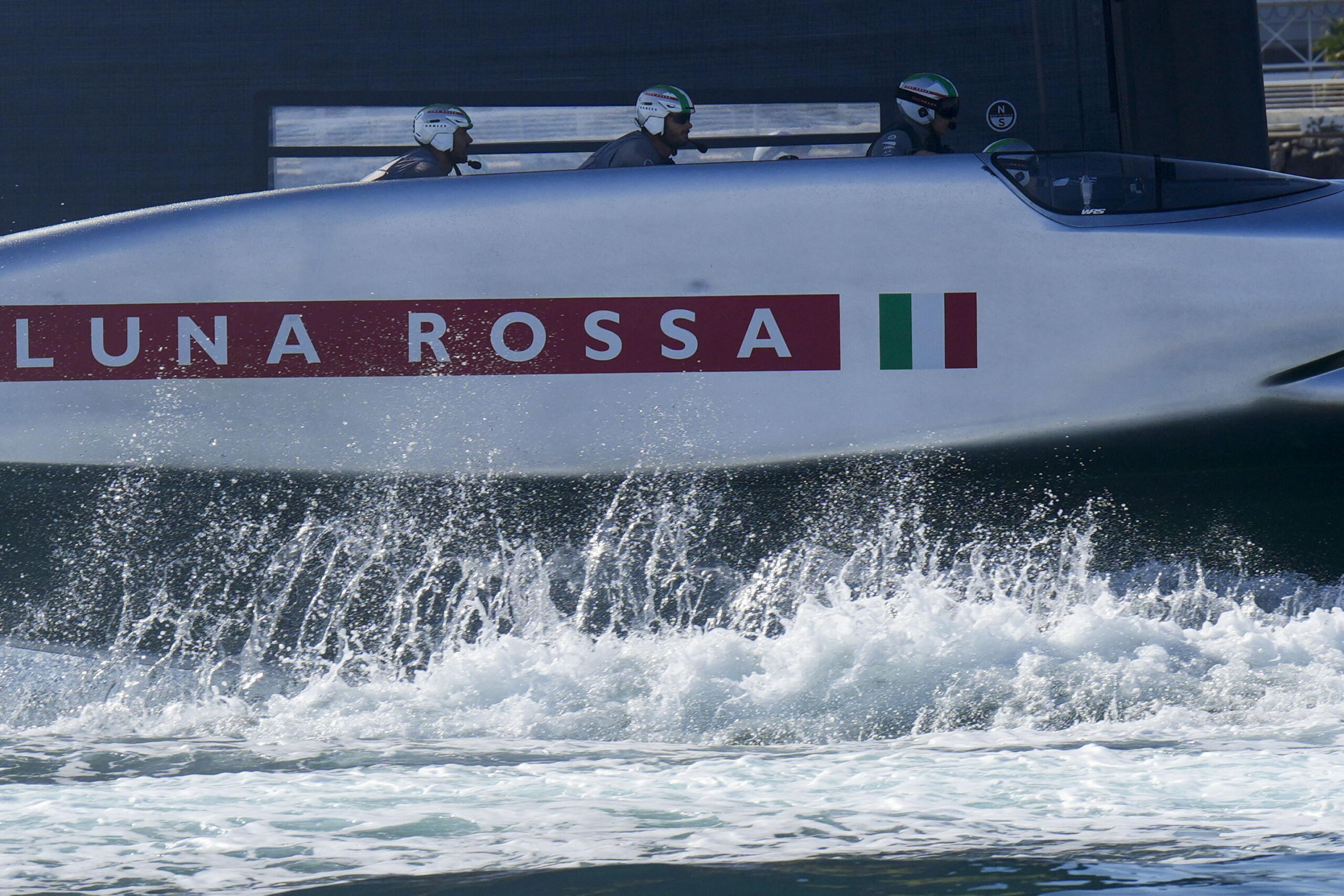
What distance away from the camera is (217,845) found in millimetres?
2230

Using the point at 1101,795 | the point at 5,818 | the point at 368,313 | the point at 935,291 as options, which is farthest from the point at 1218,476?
the point at 5,818

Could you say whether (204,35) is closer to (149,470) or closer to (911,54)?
(149,470)

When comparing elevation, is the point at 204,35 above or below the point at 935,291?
above

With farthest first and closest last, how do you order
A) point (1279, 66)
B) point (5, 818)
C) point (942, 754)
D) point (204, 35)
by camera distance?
point (1279, 66) < point (204, 35) < point (942, 754) < point (5, 818)

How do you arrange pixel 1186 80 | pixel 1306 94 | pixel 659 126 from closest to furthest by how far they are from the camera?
pixel 659 126
pixel 1186 80
pixel 1306 94

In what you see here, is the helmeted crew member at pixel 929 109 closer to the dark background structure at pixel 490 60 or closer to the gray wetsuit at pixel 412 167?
the dark background structure at pixel 490 60

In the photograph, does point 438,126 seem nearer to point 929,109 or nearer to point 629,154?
point 629,154

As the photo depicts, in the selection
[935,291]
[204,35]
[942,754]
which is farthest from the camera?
[204,35]

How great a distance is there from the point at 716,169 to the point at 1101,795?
1.48 m

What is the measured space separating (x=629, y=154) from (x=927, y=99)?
78cm

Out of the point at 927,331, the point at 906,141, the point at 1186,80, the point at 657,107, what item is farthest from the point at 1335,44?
the point at 927,331

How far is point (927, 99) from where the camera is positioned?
142 inches

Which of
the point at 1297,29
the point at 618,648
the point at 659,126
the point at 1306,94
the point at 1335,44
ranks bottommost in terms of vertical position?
the point at 618,648

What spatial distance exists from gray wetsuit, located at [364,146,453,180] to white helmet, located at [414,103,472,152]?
0.33 ft
